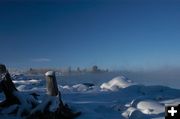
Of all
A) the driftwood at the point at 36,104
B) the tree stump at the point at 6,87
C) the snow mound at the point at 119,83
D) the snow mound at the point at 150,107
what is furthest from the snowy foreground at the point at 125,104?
the snow mound at the point at 119,83

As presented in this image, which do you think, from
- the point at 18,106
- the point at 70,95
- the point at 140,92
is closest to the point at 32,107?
the point at 18,106

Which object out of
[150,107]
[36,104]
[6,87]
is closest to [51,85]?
[36,104]

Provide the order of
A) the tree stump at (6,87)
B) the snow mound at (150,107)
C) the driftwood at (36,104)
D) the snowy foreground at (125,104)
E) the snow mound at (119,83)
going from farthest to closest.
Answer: the snow mound at (119,83) < the snow mound at (150,107) < the tree stump at (6,87) < the snowy foreground at (125,104) < the driftwood at (36,104)

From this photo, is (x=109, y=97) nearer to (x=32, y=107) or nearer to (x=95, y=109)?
(x=95, y=109)

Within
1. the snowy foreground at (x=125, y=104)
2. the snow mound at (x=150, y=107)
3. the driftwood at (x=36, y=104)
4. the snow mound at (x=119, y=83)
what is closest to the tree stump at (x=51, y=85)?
the driftwood at (x=36, y=104)

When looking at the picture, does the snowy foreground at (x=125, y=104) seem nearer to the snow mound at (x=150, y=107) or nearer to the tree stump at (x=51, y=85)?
the snow mound at (x=150, y=107)

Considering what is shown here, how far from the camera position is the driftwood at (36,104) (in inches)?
469

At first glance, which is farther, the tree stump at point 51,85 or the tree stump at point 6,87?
the tree stump at point 6,87

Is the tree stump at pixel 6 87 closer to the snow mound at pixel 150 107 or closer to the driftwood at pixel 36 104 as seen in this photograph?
the driftwood at pixel 36 104

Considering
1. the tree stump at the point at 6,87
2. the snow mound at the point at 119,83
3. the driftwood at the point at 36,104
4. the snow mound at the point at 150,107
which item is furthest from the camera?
the snow mound at the point at 119,83

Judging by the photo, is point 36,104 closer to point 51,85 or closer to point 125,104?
point 51,85

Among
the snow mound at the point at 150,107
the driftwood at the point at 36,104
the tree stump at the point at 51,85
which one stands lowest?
the snow mound at the point at 150,107

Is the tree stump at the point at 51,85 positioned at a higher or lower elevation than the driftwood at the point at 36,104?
higher

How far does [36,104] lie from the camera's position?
41.4 feet
